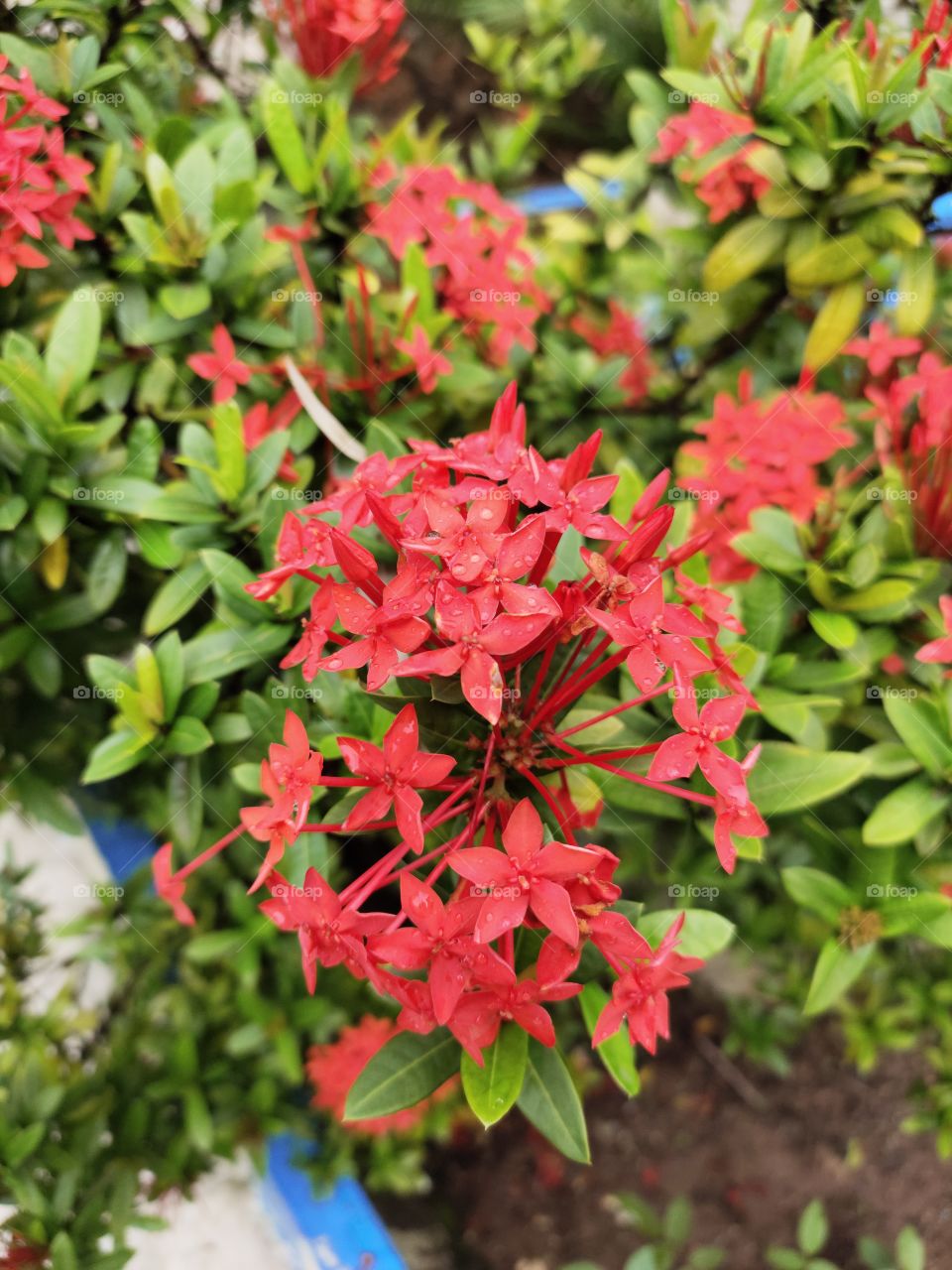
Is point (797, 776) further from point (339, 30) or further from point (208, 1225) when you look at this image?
point (208, 1225)

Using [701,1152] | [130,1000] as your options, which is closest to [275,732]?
[130,1000]

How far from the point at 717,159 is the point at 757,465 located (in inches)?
20.9

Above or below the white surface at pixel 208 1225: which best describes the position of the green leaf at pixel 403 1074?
above

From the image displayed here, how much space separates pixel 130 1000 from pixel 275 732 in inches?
44.0

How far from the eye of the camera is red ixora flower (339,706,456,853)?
838mm

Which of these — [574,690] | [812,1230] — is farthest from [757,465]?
[812,1230]

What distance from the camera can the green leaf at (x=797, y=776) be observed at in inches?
45.9

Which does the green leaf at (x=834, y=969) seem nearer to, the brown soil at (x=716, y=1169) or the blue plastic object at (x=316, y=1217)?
the blue plastic object at (x=316, y=1217)

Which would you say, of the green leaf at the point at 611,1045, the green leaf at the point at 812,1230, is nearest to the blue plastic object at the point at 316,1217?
the green leaf at the point at 812,1230

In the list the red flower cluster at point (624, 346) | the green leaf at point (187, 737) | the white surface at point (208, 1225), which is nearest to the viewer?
the green leaf at point (187, 737)

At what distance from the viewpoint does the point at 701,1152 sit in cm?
236

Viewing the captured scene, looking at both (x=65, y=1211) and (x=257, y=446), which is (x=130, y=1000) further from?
(x=257, y=446)

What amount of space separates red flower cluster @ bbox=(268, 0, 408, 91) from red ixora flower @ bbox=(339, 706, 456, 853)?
4.63ft

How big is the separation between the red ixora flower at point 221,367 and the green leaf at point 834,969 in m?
1.24
